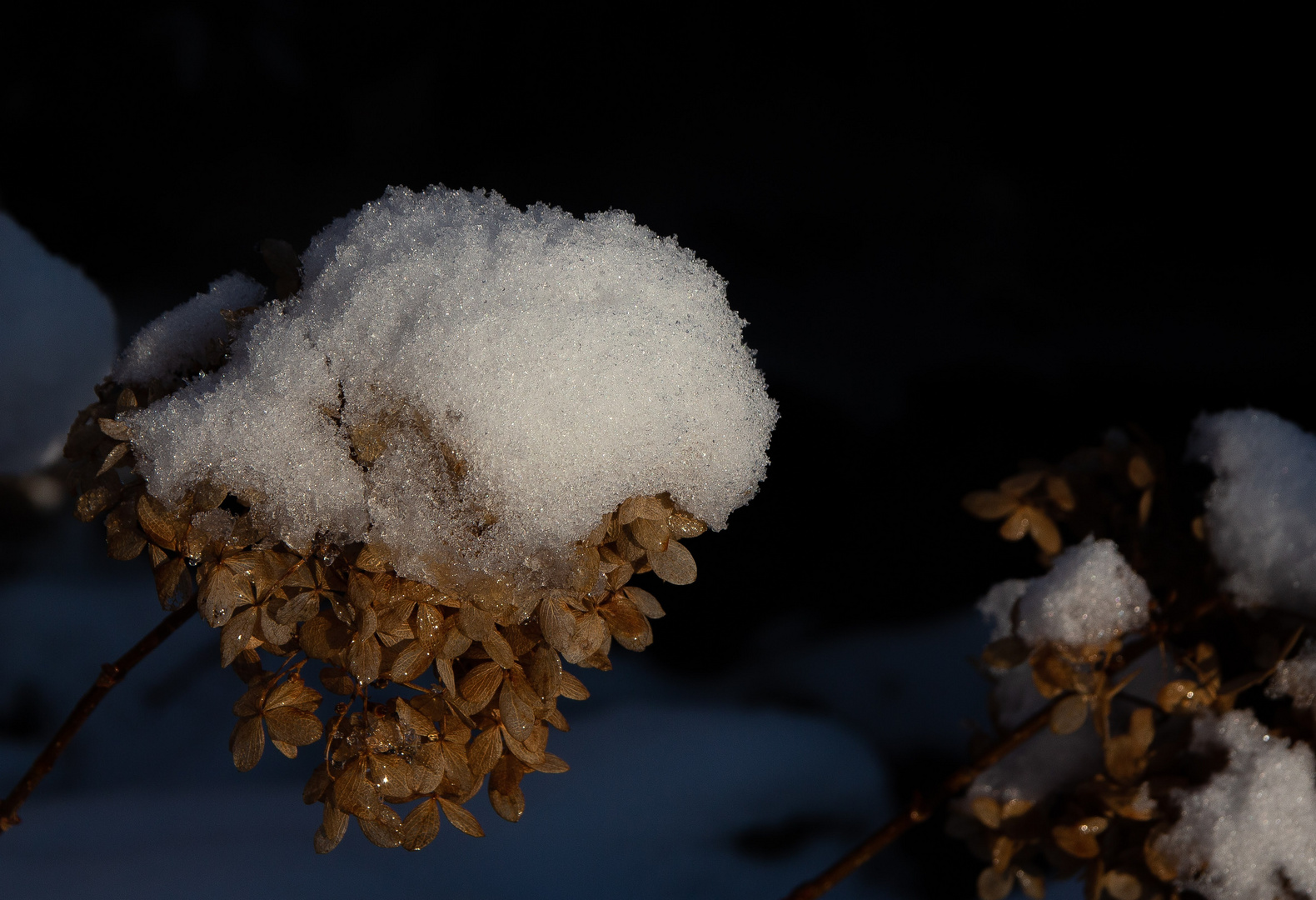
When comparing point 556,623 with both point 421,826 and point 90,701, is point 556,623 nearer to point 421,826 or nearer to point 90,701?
point 421,826

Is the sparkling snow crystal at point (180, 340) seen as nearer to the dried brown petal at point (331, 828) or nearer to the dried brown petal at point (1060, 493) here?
the dried brown petal at point (331, 828)

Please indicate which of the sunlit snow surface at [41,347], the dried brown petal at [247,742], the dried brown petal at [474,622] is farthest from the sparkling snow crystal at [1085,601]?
the sunlit snow surface at [41,347]

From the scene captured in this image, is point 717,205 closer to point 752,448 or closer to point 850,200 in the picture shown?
point 850,200

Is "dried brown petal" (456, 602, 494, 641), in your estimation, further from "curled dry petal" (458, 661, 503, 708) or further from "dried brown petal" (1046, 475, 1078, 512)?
"dried brown petal" (1046, 475, 1078, 512)

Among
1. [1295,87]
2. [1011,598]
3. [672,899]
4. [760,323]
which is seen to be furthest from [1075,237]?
[672,899]

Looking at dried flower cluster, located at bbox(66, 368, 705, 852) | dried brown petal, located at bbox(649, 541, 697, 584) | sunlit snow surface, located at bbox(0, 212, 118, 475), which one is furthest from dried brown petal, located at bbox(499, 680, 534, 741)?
sunlit snow surface, located at bbox(0, 212, 118, 475)

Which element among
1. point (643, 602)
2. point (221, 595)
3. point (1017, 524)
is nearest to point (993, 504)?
point (1017, 524)
